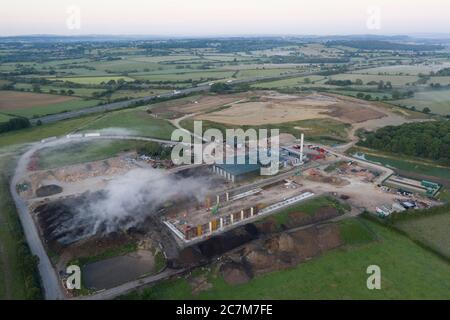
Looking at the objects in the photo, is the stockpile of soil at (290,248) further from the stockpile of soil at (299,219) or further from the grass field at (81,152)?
the grass field at (81,152)

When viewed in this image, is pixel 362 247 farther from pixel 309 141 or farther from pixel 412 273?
pixel 309 141

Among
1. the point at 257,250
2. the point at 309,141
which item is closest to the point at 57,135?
the point at 309,141

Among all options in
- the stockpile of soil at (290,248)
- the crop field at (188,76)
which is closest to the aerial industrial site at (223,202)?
the stockpile of soil at (290,248)

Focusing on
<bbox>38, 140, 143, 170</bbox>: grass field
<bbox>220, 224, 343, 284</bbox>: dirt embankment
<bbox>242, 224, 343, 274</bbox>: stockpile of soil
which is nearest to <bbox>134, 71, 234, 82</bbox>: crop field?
<bbox>38, 140, 143, 170</bbox>: grass field

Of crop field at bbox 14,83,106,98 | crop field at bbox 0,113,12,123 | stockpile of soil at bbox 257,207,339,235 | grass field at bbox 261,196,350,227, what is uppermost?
crop field at bbox 14,83,106,98

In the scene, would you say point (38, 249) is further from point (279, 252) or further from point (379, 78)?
point (379, 78)

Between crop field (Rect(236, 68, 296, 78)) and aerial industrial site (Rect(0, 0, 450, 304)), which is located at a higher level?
crop field (Rect(236, 68, 296, 78))

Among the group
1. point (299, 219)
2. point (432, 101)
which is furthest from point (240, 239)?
point (432, 101)

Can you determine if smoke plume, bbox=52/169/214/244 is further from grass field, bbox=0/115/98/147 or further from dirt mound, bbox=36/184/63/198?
grass field, bbox=0/115/98/147
